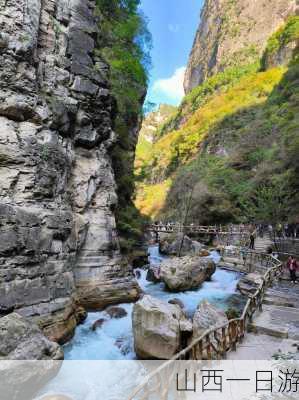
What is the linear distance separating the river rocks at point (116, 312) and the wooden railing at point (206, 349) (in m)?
5.14

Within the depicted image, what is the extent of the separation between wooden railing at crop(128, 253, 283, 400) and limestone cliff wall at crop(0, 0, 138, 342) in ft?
16.6

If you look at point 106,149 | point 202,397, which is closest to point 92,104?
point 106,149

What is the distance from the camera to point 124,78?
2186 cm

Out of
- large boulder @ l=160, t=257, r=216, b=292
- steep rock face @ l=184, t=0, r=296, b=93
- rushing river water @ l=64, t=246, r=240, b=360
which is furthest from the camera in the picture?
steep rock face @ l=184, t=0, r=296, b=93

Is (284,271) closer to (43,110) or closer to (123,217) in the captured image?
(123,217)

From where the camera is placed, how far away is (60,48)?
15.4 meters

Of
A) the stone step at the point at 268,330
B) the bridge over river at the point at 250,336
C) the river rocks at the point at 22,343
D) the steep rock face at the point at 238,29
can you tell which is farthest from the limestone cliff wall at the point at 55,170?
the steep rock face at the point at 238,29

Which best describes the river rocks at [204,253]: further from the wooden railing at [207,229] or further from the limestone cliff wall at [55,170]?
the limestone cliff wall at [55,170]

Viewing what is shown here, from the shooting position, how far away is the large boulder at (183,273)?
711 inches

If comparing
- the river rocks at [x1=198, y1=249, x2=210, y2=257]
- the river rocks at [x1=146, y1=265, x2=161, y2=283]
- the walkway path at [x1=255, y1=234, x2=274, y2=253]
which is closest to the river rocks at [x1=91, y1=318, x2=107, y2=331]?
the river rocks at [x1=146, y1=265, x2=161, y2=283]

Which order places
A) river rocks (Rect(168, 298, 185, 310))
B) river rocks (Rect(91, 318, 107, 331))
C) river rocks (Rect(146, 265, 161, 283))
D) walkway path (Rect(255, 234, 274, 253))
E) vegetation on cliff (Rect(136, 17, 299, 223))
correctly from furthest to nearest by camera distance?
vegetation on cliff (Rect(136, 17, 299, 223)) → walkway path (Rect(255, 234, 274, 253)) → river rocks (Rect(146, 265, 161, 283)) → river rocks (Rect(168, 298, 185, 310)) → river rocks (Rect(91, 318, 107, 331))

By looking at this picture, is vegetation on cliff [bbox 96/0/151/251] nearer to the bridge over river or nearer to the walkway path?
the bridge over river

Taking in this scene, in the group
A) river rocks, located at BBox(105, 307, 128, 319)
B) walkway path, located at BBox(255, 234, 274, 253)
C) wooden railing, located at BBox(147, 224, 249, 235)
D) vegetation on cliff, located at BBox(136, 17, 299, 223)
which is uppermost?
vegetation on cliff, located at BBox(136, 17, 299, 223)

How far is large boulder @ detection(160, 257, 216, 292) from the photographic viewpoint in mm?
18062
